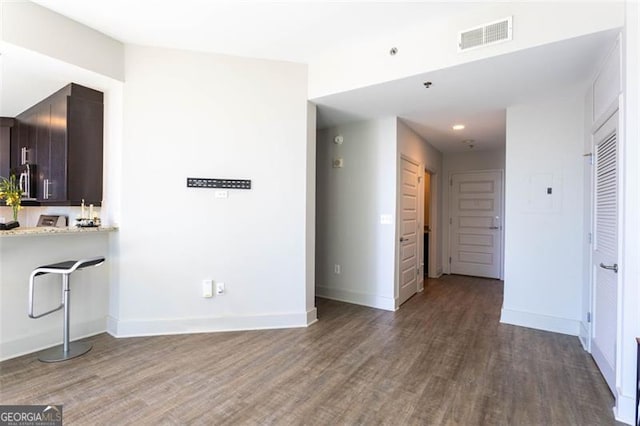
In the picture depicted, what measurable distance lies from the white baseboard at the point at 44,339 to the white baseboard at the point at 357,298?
8.79 feet

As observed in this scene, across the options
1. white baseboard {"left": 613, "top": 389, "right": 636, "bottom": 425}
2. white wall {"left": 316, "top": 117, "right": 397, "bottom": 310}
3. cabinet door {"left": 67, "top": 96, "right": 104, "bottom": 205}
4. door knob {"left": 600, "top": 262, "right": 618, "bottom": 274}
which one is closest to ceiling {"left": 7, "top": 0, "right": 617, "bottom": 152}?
cabinet door {"left": 67, "top": 96, "right": 104, "bottom": 205}

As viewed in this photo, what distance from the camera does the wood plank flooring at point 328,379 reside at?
193cm

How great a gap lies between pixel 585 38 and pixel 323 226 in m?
3.36

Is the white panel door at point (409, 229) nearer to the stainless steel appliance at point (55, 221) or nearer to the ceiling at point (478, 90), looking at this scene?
the ceiling at point (478, 90)

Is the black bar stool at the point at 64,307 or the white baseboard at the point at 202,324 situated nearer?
the black bar stool at the point at 64,307

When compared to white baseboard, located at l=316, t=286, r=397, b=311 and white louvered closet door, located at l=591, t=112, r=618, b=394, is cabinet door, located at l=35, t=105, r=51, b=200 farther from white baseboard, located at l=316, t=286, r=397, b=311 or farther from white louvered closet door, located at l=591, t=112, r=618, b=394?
white louvered closet door, located at l=591, t=112, r=618, b=394

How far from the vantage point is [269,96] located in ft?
11.0

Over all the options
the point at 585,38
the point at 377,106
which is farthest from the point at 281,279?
the point at 585,38

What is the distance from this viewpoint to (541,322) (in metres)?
3.38

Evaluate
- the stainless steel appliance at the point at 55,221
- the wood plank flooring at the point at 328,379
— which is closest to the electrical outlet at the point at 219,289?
the wood plank flooring at the point at 328,379

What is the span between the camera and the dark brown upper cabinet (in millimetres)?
3096

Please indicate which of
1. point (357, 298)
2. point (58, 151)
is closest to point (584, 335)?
point (357, 298)

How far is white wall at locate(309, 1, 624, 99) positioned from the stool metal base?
3.28 meters

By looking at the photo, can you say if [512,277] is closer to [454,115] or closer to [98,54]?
[454,115]
